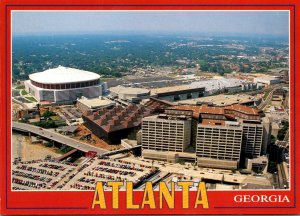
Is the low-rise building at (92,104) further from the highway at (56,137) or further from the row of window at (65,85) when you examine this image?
the highway at (56,137)

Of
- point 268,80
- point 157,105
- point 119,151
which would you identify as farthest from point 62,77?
point 268,80

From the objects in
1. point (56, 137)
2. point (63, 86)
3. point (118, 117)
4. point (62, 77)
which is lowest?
point (56, 137)

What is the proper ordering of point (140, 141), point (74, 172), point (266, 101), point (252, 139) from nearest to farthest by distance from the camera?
point (74, 172), point (252, 139), point (140, 141), point (266, 101)

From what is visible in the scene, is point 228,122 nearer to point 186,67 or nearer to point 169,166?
point 169,166

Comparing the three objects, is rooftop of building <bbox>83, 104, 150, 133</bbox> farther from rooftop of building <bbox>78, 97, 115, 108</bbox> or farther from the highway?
rooftop of building <bbox>78, 97, 115, 108</bbox>

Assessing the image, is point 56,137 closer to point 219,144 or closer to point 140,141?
point 140,141

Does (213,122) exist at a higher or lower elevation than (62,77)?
lower

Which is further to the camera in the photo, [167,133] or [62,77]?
[62,77]

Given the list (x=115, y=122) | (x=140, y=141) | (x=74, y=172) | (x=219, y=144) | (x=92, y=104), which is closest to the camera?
(x=74, y=172)
